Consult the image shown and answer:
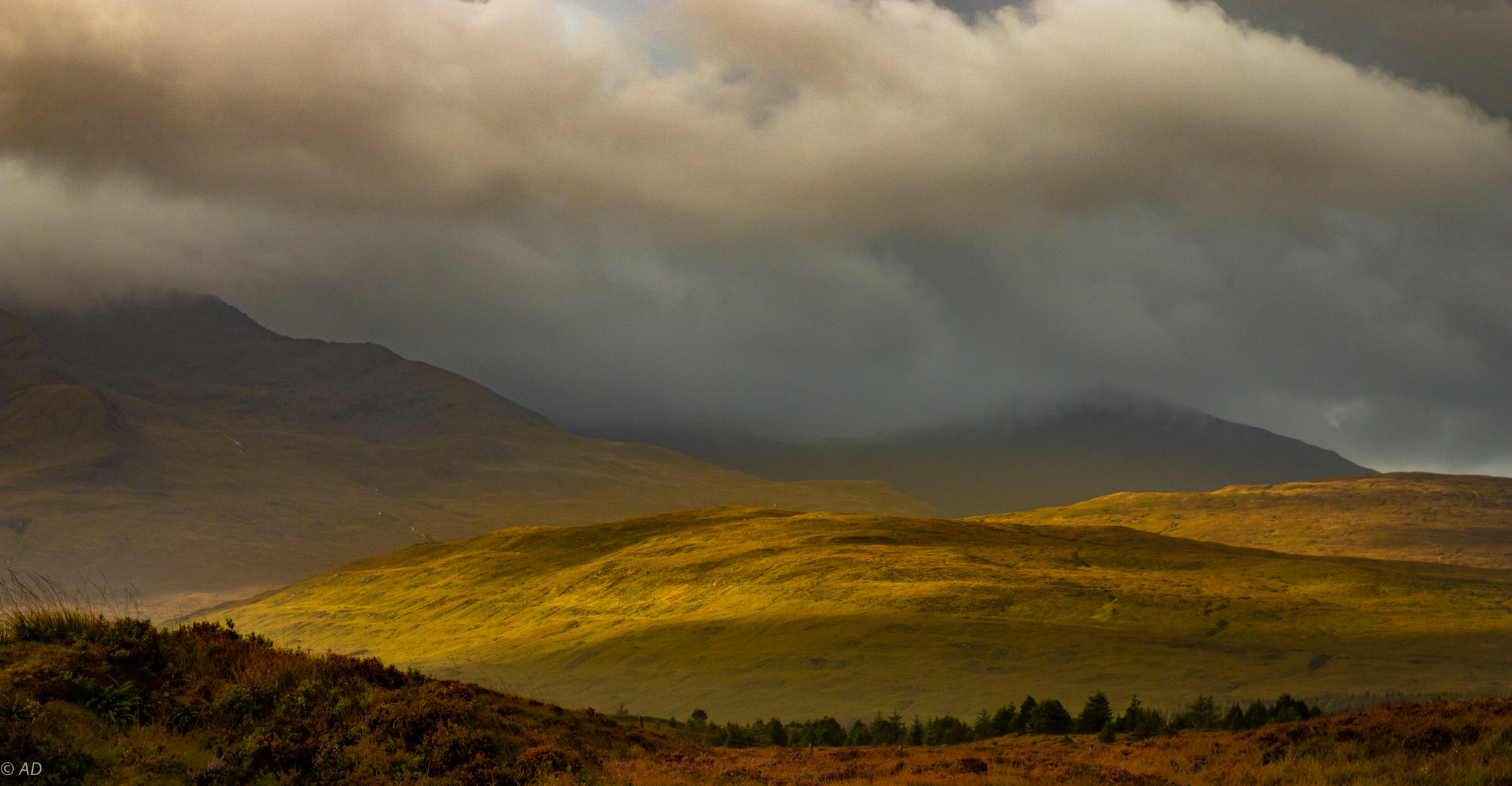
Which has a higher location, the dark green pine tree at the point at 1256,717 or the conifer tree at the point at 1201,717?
the dark green pine tree at the point at 1256,717

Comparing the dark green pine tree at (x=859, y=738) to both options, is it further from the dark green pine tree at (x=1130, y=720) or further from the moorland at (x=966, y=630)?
the moorland at (x=966, y=630)

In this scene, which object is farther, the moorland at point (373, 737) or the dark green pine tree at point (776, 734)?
the dark green pine tree at point (776, 734)

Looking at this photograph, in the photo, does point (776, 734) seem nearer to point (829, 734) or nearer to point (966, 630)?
point (829, 734)

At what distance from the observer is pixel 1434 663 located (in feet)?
355

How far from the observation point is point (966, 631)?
403 feet

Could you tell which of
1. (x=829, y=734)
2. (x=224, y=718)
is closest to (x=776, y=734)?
(x=829, y=734)

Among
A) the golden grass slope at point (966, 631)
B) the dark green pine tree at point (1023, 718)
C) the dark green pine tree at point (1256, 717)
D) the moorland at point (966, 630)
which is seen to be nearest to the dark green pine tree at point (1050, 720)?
the dark green pine tree at point (1023, 718)

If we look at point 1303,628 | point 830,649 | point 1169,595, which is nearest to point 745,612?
point 830,649

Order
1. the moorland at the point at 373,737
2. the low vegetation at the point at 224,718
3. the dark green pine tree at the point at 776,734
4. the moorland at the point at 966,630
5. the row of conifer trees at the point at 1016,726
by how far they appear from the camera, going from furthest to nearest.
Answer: the moorland at the point at 966,630 → the dark green pine tree at the point at 776,734 → the row of conifer trees at the point at 1016,726 → the moorland at the point at 373,737 → the low vegetation at the point at 224,718

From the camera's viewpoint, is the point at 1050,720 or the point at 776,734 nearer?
the point at 776,734

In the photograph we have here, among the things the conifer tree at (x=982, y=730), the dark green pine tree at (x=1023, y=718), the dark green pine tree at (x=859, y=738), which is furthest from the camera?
the conifer tree at (x=982, y=730)

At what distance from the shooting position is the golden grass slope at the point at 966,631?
338 feet

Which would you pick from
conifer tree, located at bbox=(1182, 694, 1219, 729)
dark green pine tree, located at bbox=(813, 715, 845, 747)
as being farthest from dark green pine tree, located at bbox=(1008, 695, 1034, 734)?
dark green pine tree, located at bbox=(813, 715, 845, 747)

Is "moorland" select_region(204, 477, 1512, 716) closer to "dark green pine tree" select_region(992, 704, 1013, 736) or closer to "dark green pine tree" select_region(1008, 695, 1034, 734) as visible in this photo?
"dark green pine tree" select_region(992, 704, 1013, 736)
